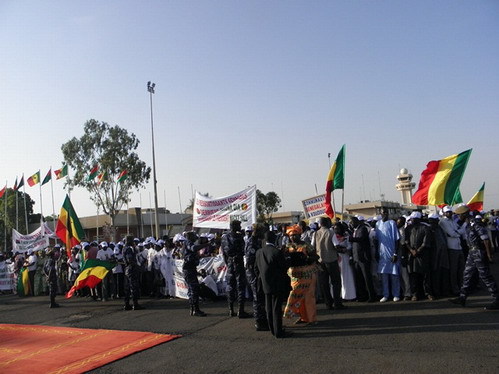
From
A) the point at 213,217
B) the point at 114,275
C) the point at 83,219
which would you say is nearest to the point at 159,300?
the point at 114,275

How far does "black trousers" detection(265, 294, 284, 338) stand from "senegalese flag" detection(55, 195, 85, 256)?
369 inches

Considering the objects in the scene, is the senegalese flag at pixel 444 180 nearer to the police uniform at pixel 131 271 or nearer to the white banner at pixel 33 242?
the police uniform at pixel 131 271

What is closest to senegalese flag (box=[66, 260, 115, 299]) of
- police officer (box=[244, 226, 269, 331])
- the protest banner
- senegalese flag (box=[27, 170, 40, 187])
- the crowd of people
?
the crowd of people

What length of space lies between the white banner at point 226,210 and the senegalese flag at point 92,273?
331 cm

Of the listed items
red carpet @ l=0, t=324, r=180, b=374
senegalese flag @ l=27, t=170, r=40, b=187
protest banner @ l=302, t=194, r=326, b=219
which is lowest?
red carpet @ l=0, t=324, r=180, b=374

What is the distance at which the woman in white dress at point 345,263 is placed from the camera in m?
9.45

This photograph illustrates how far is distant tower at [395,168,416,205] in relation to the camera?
60.6 metres

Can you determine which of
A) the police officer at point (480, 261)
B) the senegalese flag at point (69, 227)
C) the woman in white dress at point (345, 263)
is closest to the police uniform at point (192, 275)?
the woman in white dress at point (345, 263)

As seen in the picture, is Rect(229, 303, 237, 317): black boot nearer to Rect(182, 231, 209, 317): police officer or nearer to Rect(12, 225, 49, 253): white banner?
Rect(182, 231, 209, 317): police officer

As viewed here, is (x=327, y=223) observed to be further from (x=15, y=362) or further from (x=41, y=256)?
(x=41, y=256)

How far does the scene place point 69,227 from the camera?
47.5 feet

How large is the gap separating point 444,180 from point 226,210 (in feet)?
21.0

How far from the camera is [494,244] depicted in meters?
19.1

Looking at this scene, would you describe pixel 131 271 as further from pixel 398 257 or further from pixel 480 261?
pixel 480 261
